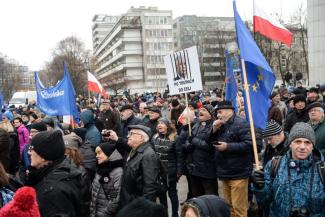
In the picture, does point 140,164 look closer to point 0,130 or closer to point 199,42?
point 0,130

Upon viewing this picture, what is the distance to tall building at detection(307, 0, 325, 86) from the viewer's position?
24078 millimetres

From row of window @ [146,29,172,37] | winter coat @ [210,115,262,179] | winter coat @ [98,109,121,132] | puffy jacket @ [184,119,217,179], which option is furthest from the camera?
row of window @ [146,29,172,37]

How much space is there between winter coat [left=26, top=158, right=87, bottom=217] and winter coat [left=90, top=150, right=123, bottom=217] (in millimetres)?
1045

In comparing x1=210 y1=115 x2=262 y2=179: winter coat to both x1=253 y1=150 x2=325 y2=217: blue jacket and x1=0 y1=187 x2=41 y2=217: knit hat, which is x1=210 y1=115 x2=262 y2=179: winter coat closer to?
x1=253 y1=150 x2=325 y2=217: blue jacket

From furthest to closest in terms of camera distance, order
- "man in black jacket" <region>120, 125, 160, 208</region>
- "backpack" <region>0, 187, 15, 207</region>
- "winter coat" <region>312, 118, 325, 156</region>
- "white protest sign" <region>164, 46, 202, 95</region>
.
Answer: "white protest sign" <region>164, 46, 202, 95</region>
"winter coat" <region>312, 118, 325, 156</region>
"man in black jacket" <region>120, 125, 160, 208</region>
"backpack" <region>0, 187, 15, 207</region>

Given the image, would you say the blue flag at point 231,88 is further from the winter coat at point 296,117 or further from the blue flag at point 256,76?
the blue flag at point 256,76

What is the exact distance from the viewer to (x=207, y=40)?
2904 inches

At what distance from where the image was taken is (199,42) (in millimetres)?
79312

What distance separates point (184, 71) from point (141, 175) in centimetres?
265

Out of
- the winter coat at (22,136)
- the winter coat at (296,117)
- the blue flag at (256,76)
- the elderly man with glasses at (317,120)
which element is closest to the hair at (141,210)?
the blue flag at (256,76)

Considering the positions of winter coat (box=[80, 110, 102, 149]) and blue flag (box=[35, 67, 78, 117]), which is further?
blue flag (box=[35, 67, 78, 117])

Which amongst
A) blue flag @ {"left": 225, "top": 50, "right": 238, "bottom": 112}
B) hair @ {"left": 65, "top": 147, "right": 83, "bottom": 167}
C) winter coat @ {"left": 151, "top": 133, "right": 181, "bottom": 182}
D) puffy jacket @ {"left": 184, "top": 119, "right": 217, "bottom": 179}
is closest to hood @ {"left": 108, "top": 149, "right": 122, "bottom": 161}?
hair @ {"left": 65, "top": 147, "right": 83, "bottom": 167}

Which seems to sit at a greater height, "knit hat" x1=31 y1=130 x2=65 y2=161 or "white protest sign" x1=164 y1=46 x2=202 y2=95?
"white protest sign" x1=164 y1=46 x2=202 y2=95

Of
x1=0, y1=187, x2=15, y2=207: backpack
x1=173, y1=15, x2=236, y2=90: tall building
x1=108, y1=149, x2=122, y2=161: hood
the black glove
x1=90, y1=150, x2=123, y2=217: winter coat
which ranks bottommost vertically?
x1=90, y1=150, x2=123, y2=217: winter coat
